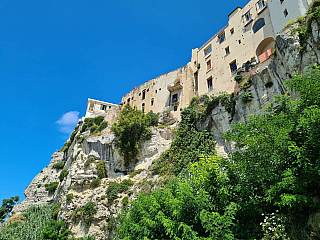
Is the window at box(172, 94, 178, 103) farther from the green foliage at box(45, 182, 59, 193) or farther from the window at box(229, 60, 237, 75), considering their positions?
the green foliage at box(45, 182, 59, 193)

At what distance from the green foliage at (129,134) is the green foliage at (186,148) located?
4516mm

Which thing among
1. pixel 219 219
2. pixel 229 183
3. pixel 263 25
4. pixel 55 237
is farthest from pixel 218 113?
pixel 55 237

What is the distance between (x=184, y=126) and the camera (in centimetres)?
2700

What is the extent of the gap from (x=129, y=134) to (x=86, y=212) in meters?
10.9

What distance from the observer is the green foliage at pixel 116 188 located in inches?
963

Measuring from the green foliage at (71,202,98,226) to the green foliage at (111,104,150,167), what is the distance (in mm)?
7016

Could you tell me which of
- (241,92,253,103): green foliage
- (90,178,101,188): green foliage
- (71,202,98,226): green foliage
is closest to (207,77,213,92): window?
(241,92,253,103): green foliage

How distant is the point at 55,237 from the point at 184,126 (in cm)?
1699

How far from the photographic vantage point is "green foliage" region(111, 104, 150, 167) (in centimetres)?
2984

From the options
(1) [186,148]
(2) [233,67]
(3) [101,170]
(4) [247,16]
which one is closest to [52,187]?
(3) [101,170]

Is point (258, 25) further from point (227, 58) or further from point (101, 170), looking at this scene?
point (101, 170)

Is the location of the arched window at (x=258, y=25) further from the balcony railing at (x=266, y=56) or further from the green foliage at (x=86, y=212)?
the green foliage at (x=86, y=212)

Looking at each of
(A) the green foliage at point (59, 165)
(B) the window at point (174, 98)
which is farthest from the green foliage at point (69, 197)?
(B) the window at point (174, 98)

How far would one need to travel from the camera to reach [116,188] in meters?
25.2
